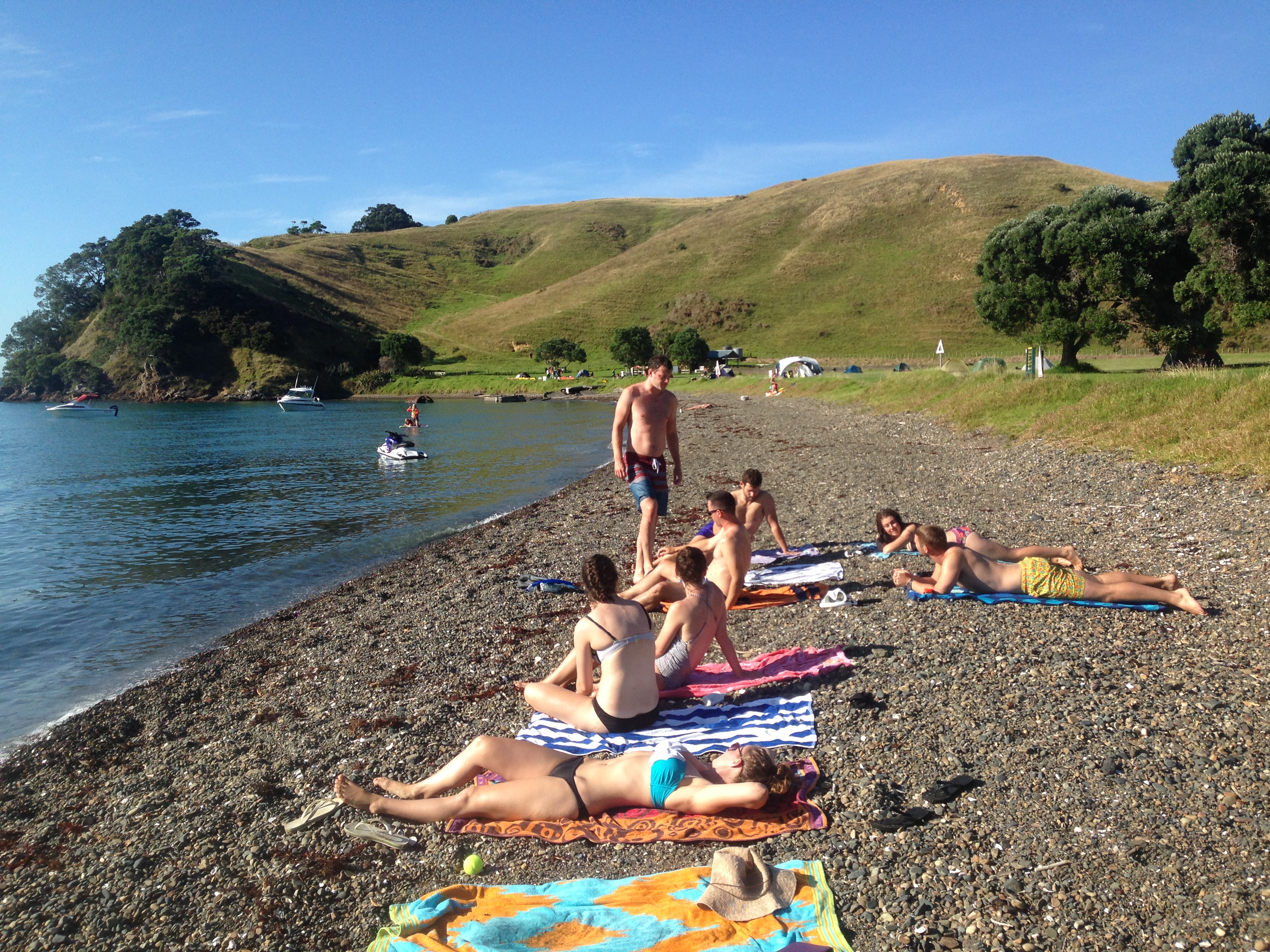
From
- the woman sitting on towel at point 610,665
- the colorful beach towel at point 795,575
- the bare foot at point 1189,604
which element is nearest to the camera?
the woman sitting on towel at point 610,665

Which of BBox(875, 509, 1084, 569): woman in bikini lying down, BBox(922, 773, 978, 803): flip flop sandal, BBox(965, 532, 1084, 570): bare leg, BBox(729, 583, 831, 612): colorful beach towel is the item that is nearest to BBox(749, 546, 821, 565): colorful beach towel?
BBox(875, 509, 1084, 569): woman in bikini lying down

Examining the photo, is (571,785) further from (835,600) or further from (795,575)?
(795,575)

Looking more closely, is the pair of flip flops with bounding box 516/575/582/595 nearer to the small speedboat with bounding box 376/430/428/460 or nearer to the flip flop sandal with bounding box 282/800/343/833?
the flip flop sandal with bounding box 282/800/343/833

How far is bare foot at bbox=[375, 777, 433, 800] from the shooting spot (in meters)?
5.08

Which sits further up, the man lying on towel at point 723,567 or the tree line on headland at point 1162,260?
the tree line on headland at point 1162,260

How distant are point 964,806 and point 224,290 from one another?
122007mm

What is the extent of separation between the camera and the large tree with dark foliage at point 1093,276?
89.7 feet

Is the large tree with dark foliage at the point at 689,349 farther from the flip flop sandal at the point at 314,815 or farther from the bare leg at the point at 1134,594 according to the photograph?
the flip flop sandal at the point at 314,815

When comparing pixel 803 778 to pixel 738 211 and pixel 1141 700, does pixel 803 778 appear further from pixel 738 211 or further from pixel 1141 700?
pixel 738 211

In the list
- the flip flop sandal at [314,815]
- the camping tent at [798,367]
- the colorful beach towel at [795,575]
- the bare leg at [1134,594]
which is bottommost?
the flip flop sandal at [314,815]

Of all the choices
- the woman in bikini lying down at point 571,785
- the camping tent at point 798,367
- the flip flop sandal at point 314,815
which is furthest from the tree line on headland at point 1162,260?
the camping tent at point 798,367

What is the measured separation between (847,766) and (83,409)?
101374mm

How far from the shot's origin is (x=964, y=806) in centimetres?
452

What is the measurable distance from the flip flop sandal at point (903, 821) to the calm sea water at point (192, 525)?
7762mm
